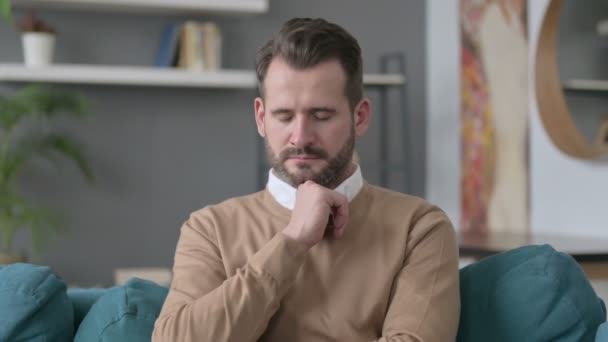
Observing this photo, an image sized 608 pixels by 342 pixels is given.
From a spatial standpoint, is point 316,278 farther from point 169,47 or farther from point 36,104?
point 169,47

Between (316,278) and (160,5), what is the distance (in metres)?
2.93

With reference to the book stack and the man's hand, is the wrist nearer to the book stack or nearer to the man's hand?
the man's hand

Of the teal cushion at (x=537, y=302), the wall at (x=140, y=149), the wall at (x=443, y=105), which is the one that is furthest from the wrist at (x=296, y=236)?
the wall at (x=443, y=105)

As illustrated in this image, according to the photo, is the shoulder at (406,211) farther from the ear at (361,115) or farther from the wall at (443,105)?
the wall at (443,105)

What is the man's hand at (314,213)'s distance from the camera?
1.49m

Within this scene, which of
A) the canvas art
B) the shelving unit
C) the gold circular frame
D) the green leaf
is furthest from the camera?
the shelving unit

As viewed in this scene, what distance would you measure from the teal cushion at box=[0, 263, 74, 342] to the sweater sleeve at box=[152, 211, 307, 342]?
0.70 feet

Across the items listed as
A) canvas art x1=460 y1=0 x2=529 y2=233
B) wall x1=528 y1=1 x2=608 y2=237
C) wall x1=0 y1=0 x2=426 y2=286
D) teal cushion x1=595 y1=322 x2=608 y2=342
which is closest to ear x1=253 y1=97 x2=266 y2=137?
teal cushion x1=595 y1=322 x2=608 y2=342

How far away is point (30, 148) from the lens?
4.04 meters

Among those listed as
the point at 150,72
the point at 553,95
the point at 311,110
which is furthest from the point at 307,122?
the point at 150,72

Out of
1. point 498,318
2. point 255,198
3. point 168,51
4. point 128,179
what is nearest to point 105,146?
point 128,179

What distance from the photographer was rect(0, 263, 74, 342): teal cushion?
1524 mm

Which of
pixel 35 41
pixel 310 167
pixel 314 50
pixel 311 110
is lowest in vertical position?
pixel 310 167

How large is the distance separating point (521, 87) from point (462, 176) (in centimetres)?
76
